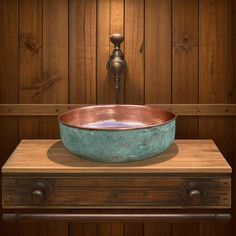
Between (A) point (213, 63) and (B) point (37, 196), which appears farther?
(A) point (213, 63)

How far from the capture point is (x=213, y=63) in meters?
1.76

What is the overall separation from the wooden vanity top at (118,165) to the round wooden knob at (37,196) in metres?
0.06

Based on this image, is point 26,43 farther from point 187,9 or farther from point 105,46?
point 187,9

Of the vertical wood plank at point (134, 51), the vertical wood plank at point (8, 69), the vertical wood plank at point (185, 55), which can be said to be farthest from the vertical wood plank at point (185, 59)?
the vertical wood plank at point (8, 69)

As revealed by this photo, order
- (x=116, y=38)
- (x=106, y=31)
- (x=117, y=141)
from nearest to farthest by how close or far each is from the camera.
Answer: (x=117, y=141) < (x=116, y=38) < (x=106, y=31)

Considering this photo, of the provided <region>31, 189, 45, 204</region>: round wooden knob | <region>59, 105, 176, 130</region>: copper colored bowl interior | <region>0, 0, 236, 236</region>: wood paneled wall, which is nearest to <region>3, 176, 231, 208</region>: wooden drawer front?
<region>31, 189, 45, 204</region>: round wooden knob

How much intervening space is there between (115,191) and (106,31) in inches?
26.8

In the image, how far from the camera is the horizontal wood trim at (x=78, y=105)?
178 centimetres

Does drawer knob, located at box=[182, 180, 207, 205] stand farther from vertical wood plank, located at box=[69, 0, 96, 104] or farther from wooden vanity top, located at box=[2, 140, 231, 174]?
vertical wood plank, located at box=[69, 0, 96, 104]

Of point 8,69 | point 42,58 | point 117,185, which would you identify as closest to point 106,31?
point 42,58

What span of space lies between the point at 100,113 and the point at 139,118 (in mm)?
146

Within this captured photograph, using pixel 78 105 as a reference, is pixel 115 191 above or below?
below

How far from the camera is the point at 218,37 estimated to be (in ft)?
5.73

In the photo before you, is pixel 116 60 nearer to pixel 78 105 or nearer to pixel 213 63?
pixel 78 105
